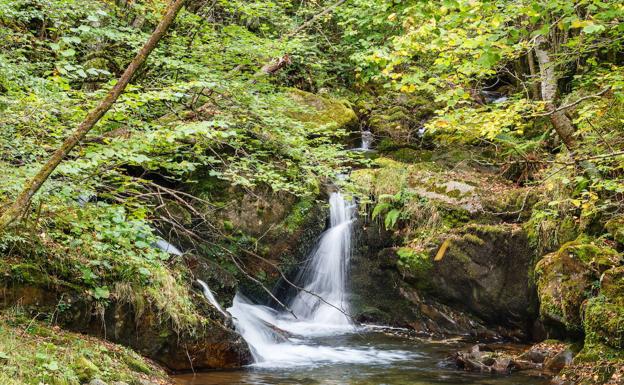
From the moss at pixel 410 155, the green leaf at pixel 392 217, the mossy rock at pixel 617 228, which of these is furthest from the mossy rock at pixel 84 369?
the moss at pixel 410 155

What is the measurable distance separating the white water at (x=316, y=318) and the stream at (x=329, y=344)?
0.02m

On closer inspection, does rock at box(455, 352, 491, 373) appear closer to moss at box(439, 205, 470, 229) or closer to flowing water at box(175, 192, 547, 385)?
flowing water at box(175, 192, 547, 385)

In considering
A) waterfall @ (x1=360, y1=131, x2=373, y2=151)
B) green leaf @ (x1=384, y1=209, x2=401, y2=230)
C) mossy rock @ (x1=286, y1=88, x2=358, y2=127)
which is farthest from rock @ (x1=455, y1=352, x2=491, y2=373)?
waterfall @ (x1=360, y1=131, x2=373, y2=151)

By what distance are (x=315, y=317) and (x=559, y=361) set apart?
15.8 ft

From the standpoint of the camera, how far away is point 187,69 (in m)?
7.43

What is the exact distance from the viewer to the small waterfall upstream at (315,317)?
26.8 feet

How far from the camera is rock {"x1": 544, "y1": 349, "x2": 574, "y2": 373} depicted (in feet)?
24.1

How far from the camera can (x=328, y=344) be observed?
9.04 m

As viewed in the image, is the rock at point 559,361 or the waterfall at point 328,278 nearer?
the rock at point 559,361

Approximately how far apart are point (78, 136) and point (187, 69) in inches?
172

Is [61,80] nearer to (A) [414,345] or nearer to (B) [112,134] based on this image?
(B) [112,134]

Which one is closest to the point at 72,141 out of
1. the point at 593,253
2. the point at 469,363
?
the point at 469,363

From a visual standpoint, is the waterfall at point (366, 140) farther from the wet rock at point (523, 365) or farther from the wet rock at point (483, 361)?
the wet rock at point (523, 365)

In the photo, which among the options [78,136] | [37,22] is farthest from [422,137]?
[78,136]
